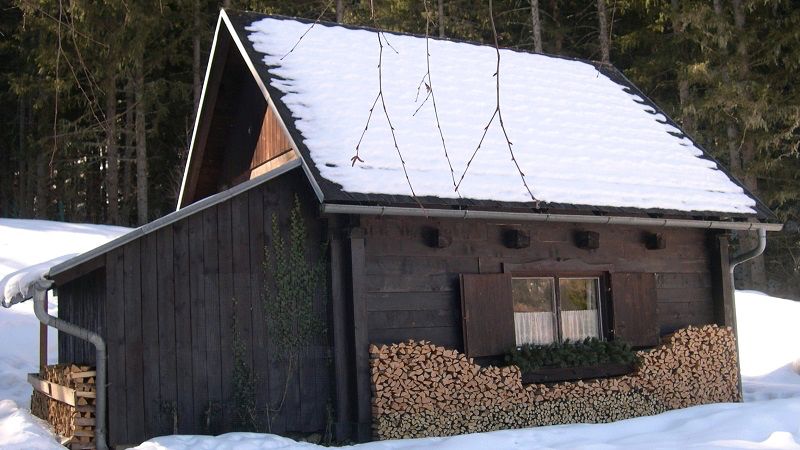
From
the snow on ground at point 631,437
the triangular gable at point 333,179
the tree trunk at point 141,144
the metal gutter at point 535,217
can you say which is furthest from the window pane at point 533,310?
the tree trunk at point 141,144

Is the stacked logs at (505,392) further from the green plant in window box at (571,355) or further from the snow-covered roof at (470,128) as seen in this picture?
the snow-covered roof at (470,128)

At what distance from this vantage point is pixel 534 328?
10.4m

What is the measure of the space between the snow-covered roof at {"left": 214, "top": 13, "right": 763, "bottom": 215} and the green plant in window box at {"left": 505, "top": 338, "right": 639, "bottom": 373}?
164 cm

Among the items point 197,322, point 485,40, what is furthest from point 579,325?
point 485,40

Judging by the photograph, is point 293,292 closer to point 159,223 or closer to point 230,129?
point 159,223

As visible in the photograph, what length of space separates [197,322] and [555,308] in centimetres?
430

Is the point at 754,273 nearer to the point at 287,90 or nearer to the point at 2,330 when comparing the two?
the point at 287,90

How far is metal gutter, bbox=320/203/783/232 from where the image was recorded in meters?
8.63

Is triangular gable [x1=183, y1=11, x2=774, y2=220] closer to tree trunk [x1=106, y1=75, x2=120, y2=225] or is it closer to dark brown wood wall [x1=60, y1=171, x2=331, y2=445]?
dark brown wood wall [x1=60, y1=171, x2=331, y2=445]

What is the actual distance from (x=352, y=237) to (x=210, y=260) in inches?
55.5

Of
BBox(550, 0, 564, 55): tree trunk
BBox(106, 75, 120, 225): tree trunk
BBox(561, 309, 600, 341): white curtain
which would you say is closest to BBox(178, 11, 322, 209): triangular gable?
BBox(561, 309, 600, 341): white curtain

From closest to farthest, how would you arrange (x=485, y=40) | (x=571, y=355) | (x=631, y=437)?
(x=631, y=437) < (x=571, y=355) < (x=485, y=40)

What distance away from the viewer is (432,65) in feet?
41.0

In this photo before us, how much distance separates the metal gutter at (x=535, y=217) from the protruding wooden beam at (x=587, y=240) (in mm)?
205
